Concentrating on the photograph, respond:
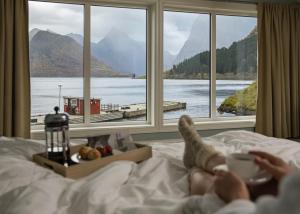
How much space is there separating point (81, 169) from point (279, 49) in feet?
11.2

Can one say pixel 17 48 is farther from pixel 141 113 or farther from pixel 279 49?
pixel 279 49

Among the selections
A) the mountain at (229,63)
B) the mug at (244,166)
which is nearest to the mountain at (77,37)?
the mountain at (229,63)

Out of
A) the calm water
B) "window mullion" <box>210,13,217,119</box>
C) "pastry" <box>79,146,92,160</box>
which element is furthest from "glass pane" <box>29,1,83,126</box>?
"pastry" <box>79,146,92,160</box>

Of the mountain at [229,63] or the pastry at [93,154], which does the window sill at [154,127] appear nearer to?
the mountain at [229,63]

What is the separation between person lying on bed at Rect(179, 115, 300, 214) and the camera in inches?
19.3

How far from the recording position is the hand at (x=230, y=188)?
2.74 feet

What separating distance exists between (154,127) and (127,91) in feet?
1.73

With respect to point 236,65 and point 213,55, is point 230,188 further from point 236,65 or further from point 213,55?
point 236,65

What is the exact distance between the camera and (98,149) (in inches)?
67.1

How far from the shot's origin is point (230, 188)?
2.83 ft

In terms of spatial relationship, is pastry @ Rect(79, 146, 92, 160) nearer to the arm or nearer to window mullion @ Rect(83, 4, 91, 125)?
the arm

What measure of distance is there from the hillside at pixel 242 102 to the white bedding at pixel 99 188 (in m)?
2.67

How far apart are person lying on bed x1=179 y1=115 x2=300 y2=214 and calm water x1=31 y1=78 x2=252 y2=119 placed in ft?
7.53

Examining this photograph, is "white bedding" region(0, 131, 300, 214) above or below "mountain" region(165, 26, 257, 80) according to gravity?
below
